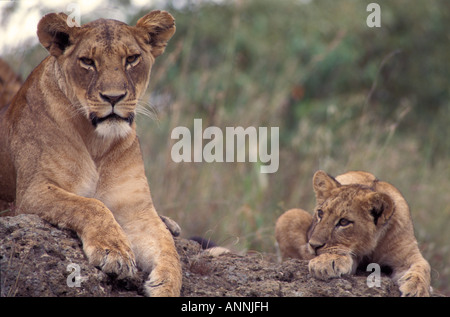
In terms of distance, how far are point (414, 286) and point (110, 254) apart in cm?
182

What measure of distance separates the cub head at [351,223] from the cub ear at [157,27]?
5.20ft

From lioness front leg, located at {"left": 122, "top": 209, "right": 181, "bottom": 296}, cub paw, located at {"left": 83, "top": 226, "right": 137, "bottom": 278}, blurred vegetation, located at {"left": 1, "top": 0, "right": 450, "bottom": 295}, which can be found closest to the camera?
cub paw, located at {"left": 83, "top": 226, "right": 137, "bottom": 278}

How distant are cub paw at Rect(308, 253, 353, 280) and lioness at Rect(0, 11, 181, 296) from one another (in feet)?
2.73

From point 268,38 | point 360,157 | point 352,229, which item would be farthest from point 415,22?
point 352,229

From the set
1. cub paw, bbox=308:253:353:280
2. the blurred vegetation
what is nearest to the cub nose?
cub paw, bbox=308:253:353:280

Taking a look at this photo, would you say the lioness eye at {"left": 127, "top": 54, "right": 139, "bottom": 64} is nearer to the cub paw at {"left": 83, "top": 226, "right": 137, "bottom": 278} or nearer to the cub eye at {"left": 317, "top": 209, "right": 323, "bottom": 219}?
the cub paw at {"left": 83, "top": 226, "right": 137, "bottom": 278}

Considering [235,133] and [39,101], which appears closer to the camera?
[39,101]

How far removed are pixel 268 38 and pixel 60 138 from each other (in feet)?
28.0

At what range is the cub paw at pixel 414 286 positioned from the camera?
3.97m

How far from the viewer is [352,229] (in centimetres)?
446

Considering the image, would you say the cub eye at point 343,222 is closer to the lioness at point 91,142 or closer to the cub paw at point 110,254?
the lioness at point 91,142

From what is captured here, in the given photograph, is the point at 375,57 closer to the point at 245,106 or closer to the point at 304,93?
the point at 304,93

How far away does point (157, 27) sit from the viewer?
4.57 metres

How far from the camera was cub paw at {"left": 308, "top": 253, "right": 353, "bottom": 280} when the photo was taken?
4031mm
